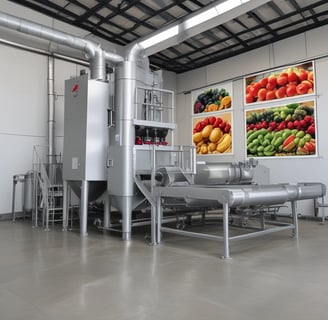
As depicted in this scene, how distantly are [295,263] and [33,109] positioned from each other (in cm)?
696

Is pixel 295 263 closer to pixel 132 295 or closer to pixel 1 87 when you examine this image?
pixel 132 295

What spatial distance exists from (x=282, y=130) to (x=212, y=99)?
2.61 metres

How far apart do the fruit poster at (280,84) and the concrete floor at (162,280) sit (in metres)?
4.41

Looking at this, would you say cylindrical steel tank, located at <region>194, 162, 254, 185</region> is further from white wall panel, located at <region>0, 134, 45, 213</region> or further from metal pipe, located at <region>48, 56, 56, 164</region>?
white wall panel, located at <region>0, 134, 45, 213</region>

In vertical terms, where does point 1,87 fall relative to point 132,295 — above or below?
above

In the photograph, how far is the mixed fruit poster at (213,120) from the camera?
32.8 feet

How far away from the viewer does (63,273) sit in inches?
139

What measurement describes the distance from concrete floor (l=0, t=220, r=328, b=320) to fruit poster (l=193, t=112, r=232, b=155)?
500 cm

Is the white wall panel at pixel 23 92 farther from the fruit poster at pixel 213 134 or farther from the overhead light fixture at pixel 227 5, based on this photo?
the overhead light fixture at pixel 227 5

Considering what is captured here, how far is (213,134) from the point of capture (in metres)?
10.4

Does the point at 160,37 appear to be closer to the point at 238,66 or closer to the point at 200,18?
the point at 200,18

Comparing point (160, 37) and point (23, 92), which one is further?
point (23, 92)

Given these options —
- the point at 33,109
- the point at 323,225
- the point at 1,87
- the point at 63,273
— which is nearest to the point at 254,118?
the point at 323,225

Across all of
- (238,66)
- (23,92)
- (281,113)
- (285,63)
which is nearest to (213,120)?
(238,66)
